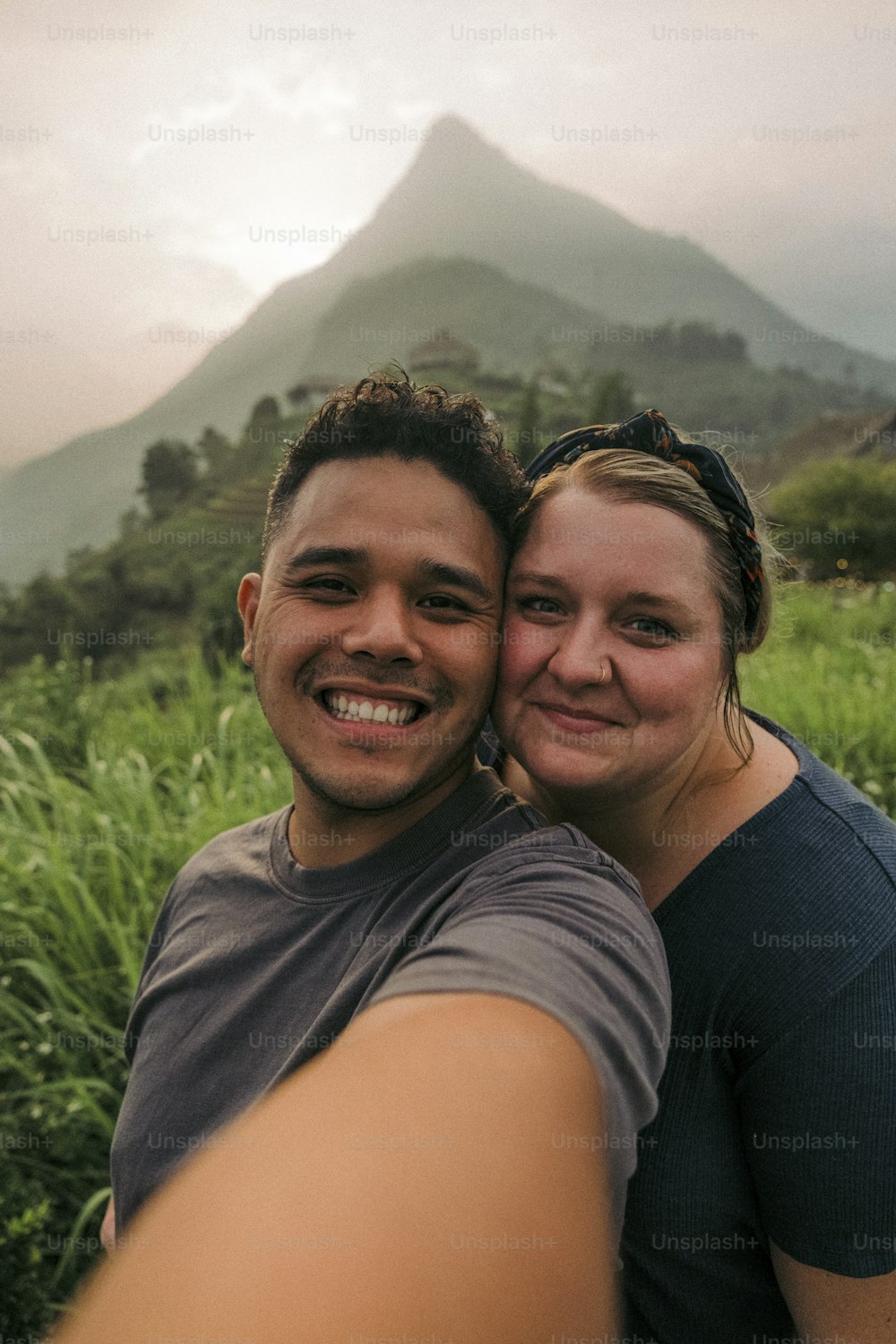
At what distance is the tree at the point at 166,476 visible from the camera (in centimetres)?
5138

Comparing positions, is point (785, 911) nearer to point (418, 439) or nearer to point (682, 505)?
point (682, 505)

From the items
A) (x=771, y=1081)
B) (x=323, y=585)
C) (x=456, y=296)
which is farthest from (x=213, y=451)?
(x=456, y=296)

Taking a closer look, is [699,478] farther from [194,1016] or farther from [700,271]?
[700,271]

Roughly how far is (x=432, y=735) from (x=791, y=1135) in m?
0.89

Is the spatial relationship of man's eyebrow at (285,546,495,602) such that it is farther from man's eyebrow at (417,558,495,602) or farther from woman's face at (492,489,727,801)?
woman's face at (492,489,727,801)

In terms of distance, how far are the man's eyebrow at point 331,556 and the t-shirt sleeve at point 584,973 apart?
668mm

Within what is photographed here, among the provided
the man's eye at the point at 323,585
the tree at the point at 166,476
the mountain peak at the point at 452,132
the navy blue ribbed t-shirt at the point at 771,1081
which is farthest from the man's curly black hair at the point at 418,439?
the mountain peak at the point at 452,132

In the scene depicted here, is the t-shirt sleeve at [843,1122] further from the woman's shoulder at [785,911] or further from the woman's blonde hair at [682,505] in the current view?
the woman's blonde hair at [682,505]

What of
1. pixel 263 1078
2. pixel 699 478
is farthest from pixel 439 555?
pixel 263 1078

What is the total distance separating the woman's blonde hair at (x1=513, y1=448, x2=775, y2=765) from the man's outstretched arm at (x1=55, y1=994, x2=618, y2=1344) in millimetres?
1070

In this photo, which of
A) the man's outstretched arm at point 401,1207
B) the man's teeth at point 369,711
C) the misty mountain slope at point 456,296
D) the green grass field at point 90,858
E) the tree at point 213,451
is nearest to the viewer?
the man's outstretched arm at point 401,1207

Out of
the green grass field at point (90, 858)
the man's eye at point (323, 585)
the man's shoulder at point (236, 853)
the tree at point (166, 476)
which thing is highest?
the man's eye at point (323, 585)

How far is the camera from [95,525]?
2975 inches

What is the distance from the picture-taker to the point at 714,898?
167 cm
